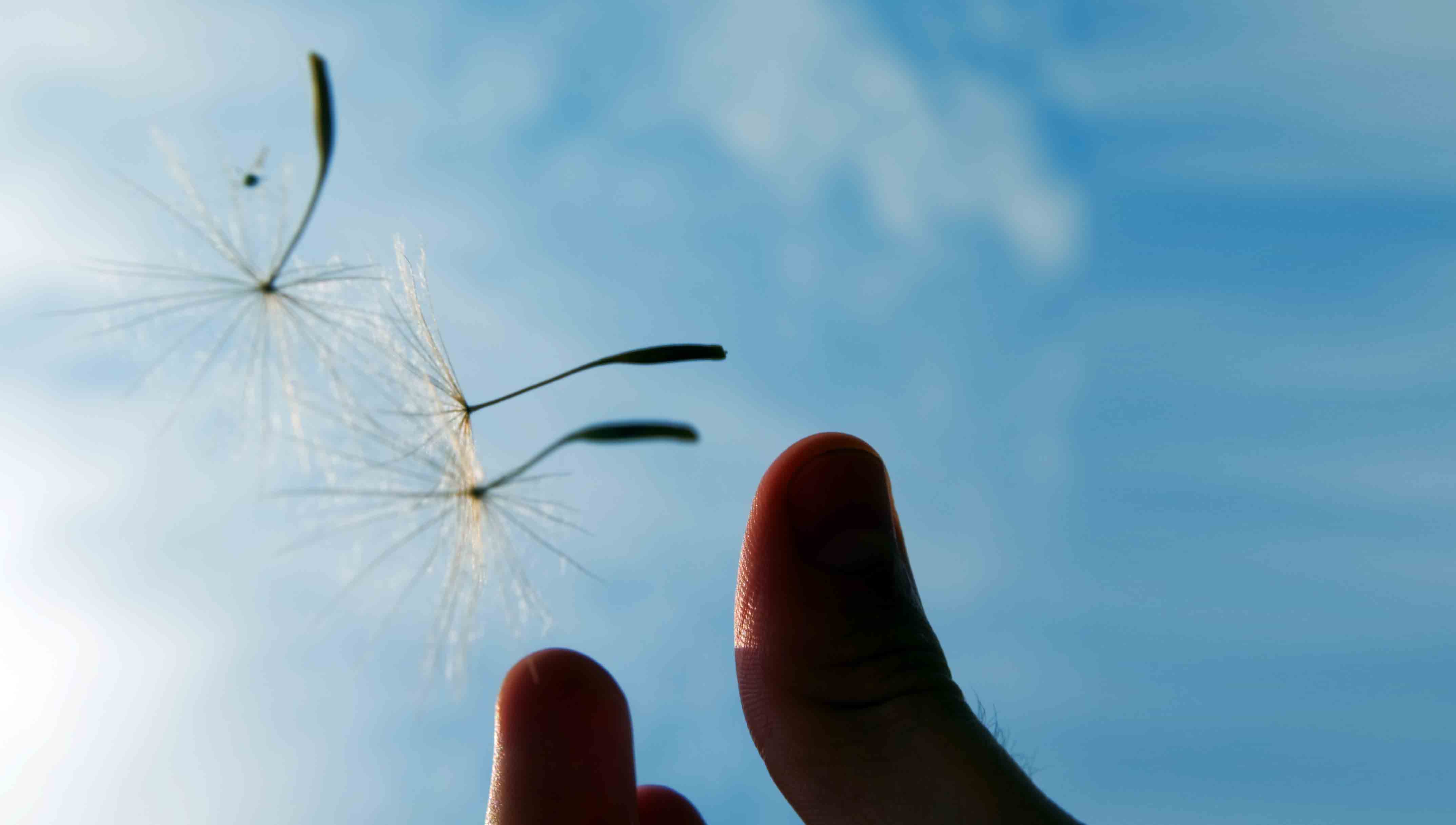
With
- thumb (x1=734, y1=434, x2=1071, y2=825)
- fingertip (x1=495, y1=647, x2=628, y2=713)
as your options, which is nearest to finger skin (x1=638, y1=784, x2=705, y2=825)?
thumb (x1=734, y1=434, x2=1071, y2=825)

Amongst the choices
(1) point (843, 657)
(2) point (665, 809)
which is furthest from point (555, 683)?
(2) point (665, 809)

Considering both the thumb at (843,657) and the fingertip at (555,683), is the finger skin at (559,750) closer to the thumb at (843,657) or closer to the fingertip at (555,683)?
the fingertip at (555,683)

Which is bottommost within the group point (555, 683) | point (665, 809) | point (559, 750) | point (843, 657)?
point (665, 809)

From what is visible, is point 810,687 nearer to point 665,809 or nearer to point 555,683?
point 555,683

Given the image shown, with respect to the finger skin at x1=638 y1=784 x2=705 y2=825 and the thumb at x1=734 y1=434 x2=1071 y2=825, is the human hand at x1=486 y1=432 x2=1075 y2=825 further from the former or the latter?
the finger skin at x1=638 y1=784 x2=705 y2=825

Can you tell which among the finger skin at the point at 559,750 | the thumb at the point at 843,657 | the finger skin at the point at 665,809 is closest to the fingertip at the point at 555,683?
the finger skin at the point at 559,750

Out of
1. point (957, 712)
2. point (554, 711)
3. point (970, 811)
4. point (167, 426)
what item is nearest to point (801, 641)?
point (957, 712)
